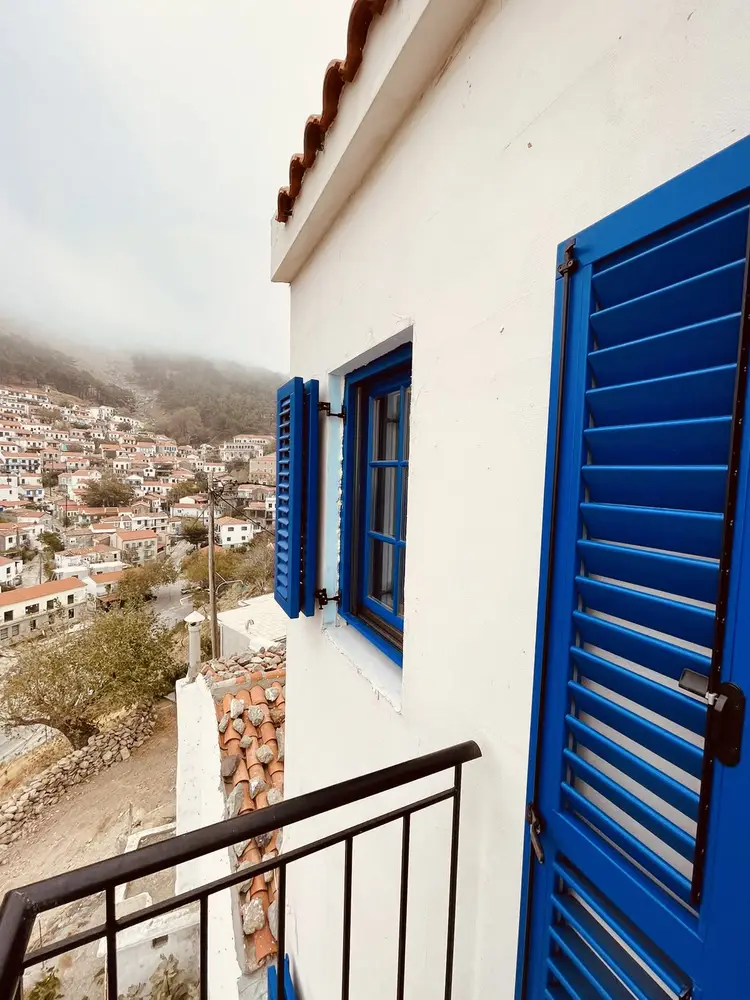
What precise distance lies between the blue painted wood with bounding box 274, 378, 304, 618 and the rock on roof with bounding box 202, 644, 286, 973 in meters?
1.07

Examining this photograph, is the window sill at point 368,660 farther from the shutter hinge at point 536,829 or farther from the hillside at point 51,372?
the hillside at point 51,372

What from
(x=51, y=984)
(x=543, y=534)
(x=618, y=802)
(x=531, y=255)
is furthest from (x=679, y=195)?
(x=51, y=984)

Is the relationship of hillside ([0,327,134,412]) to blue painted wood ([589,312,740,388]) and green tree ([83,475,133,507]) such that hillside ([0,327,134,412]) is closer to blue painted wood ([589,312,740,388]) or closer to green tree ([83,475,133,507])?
green tree ([83,475,133,507])

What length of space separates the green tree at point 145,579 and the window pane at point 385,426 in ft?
75.3

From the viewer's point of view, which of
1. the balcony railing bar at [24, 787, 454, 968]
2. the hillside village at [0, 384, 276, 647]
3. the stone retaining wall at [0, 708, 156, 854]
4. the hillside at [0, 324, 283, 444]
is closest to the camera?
the balcony railing bar at [24, 787, 454, 968]

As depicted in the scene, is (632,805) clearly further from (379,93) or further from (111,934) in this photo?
(379,93)

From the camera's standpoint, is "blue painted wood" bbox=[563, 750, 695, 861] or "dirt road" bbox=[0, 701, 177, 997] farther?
"dirt road" bbox=[0, 701, 177, 997]

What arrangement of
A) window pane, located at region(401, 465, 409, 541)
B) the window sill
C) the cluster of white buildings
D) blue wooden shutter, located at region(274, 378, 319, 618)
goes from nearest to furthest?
the window sill
window pane, located at region(401, 465, 409, 541)
blue wooden shutter, located at region(274, 378, 319, 618)
the cluster of white buildings

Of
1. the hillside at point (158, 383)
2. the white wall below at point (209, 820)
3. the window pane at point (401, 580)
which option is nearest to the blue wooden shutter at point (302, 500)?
the window pane at point (401, 580)

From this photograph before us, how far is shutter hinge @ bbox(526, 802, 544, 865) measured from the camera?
2.42ft

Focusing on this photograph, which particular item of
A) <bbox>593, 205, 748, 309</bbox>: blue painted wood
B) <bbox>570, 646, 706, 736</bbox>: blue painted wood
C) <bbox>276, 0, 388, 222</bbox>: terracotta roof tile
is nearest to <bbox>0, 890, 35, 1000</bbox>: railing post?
<bbox>570, 646, 706, 736</bbox>: blue painted wood

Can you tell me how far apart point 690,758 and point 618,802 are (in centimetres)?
15

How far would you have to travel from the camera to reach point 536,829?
0.74m

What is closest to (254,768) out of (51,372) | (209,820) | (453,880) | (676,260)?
(209,820)
